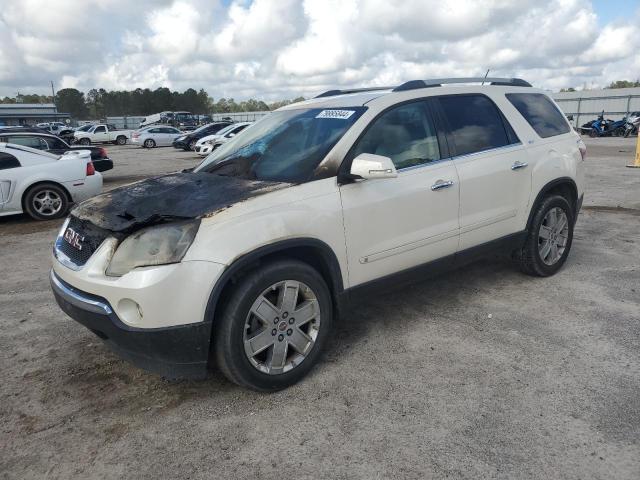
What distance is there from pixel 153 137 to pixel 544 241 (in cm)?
3193

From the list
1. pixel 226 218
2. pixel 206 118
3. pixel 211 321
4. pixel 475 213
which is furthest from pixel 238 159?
pixel 206 118

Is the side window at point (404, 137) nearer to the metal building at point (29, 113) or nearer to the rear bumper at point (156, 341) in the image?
the rear bumper at point (156, 341)

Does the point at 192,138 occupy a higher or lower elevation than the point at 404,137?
higher

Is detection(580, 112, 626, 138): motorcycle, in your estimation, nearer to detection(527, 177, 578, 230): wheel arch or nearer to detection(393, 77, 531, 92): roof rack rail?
detection(527, 177, 578, 230): wheel arch

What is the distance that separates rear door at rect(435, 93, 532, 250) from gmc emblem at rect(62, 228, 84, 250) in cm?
272

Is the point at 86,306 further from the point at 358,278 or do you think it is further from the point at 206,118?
the point at 206,118

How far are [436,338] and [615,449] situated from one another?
1.47 meters

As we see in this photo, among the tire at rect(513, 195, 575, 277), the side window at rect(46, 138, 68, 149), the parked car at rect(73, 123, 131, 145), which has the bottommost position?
the tire at rect(513, 195, 575, 277)

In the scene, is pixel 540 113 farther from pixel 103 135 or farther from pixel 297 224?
pixel 103 135

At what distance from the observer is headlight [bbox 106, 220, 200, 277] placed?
111 inches

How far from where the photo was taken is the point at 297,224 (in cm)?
315

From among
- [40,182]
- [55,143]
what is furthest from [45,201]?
[55,143]

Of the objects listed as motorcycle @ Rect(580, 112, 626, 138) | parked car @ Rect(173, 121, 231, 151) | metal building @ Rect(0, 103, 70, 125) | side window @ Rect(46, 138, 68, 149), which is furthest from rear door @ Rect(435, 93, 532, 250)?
metal building @ Rect(0, 103, 70, 125)

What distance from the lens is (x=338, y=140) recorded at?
11.6ft
